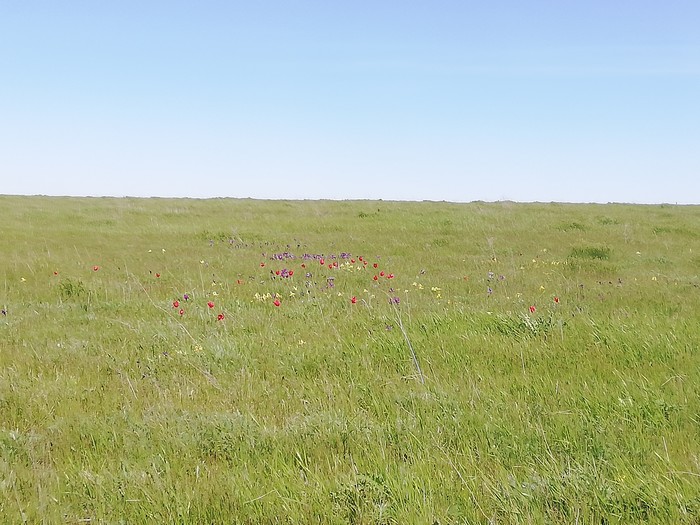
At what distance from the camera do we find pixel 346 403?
377 centimetres

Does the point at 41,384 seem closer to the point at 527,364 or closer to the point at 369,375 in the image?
the point at 369,375

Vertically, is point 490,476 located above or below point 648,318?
below

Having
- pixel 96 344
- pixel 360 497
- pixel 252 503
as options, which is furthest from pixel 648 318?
pixel 96 344

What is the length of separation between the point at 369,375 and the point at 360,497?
1699 mm

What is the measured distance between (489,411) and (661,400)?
112 centimetres

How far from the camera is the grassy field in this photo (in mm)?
2629

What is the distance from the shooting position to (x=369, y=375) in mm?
4281

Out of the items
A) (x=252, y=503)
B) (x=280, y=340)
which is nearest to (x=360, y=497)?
(x=252, y=503)

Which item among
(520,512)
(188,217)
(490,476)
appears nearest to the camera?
(520,512)

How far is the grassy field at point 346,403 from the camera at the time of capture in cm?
263

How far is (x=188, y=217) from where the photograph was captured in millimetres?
22344

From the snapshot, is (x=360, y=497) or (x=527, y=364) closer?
(x=360, y=497)

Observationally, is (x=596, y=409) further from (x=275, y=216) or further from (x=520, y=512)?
(x=275, y=216)

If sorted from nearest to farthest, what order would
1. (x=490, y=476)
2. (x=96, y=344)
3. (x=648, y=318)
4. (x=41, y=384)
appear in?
(x=490, y=476) < (x=41, y=384) < (x=96, y=344) < (x=648, y=318)
